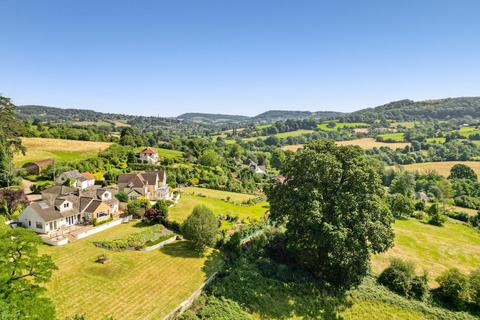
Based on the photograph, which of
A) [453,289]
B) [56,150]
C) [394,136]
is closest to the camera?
[453,289]

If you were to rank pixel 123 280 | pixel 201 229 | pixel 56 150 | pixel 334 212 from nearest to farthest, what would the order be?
pixel 123 280
pixel 334 212
pixel 201 229
pixel 56 150

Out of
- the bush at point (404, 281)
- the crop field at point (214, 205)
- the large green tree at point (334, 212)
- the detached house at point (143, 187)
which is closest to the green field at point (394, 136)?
the crop field at point (214, 205)

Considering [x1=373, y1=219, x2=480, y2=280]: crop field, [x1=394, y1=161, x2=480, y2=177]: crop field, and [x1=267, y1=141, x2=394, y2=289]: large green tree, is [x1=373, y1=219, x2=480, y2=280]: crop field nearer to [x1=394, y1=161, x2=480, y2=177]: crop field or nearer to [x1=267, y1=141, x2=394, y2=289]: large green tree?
[x1=267, y1=141, x2=394, y2=289]: large green tree

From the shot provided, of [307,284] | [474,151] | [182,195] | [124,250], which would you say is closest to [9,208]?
[124,250]

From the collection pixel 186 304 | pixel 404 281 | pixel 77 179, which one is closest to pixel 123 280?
pixel 186 304

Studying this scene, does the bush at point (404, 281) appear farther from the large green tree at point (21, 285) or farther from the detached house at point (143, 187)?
the detached house at point (143, 187)

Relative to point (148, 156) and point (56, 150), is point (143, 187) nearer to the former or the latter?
point (148, 156)
